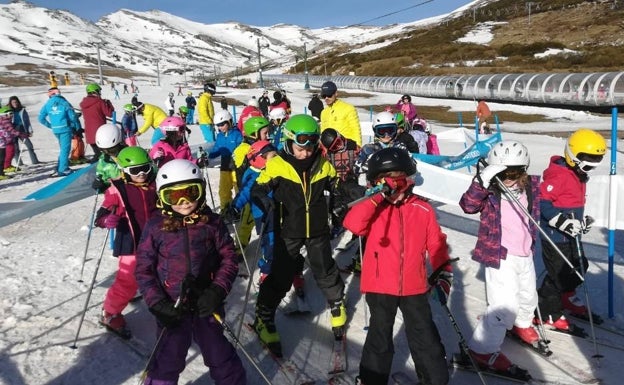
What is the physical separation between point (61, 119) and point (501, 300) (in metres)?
10.1

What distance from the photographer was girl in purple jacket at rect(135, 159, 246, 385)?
3.00 meters

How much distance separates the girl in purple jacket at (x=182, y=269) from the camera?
2996mm

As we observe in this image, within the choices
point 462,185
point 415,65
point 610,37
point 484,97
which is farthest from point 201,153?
point 610,37

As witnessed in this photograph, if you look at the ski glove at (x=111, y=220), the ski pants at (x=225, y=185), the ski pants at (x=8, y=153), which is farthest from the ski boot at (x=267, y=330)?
the ski pants at (x=8, y=153)

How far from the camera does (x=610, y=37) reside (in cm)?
5825

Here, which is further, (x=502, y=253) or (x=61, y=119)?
(x=61, y=119)

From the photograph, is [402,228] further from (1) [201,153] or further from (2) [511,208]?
(1) [201,153]

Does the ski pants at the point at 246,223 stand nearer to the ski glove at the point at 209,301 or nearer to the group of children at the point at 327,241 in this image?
the group of children at the point at 327,241

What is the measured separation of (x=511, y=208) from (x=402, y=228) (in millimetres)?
1240

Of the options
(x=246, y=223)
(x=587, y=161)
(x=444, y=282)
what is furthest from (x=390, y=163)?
(x=246, y=223)

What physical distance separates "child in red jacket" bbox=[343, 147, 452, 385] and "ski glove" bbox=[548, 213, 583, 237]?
1.44m

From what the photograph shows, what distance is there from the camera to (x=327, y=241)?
14.1 ft

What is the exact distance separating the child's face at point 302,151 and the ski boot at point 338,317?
1.39 m

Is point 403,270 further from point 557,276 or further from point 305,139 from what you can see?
point 557,276
